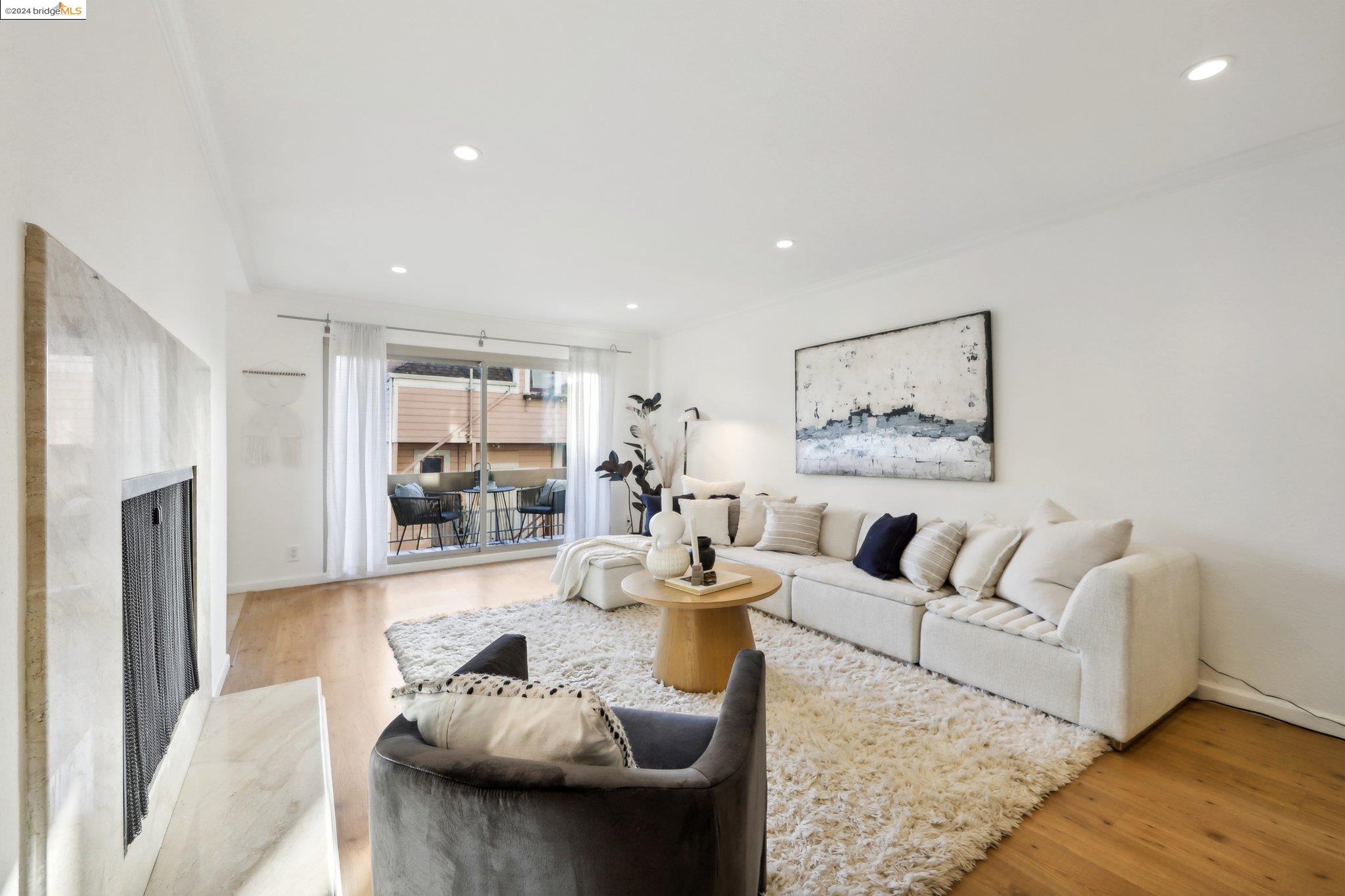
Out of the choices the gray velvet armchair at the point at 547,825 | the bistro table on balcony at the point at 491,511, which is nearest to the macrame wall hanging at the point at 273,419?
the bistro table on balcony at the point at 491,511

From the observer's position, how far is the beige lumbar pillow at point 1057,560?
8.66 feet

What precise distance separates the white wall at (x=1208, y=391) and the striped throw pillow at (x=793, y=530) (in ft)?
2.83

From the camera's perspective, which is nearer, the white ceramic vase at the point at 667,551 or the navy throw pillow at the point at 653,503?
the white ceramic vase at the point at 667,551

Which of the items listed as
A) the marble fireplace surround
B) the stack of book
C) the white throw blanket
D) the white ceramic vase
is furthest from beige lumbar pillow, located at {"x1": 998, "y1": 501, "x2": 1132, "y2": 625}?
the marble fireplace surround

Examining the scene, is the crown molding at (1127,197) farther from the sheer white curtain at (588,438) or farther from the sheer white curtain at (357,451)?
the sheer white curtain at (357,451)

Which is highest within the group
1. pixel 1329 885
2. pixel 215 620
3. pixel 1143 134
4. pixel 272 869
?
pixel 1143 134

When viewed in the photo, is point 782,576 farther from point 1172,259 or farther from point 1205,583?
point 1172,259

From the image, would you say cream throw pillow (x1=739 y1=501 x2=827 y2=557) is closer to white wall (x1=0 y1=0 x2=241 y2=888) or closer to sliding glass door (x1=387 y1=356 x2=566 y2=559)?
sliding glass door (x1=387 y1=356 x2=566 y2=559)

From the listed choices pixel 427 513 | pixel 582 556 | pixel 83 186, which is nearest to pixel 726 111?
pixel 83 186

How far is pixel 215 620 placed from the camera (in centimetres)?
284

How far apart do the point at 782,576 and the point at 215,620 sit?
10.2ft

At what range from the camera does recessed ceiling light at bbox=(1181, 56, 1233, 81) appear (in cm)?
200

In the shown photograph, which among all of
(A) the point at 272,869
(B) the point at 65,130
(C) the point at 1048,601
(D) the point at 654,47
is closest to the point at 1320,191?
(C) the point at 1048,601

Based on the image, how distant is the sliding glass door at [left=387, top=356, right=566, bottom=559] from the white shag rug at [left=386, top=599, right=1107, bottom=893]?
2.21m
